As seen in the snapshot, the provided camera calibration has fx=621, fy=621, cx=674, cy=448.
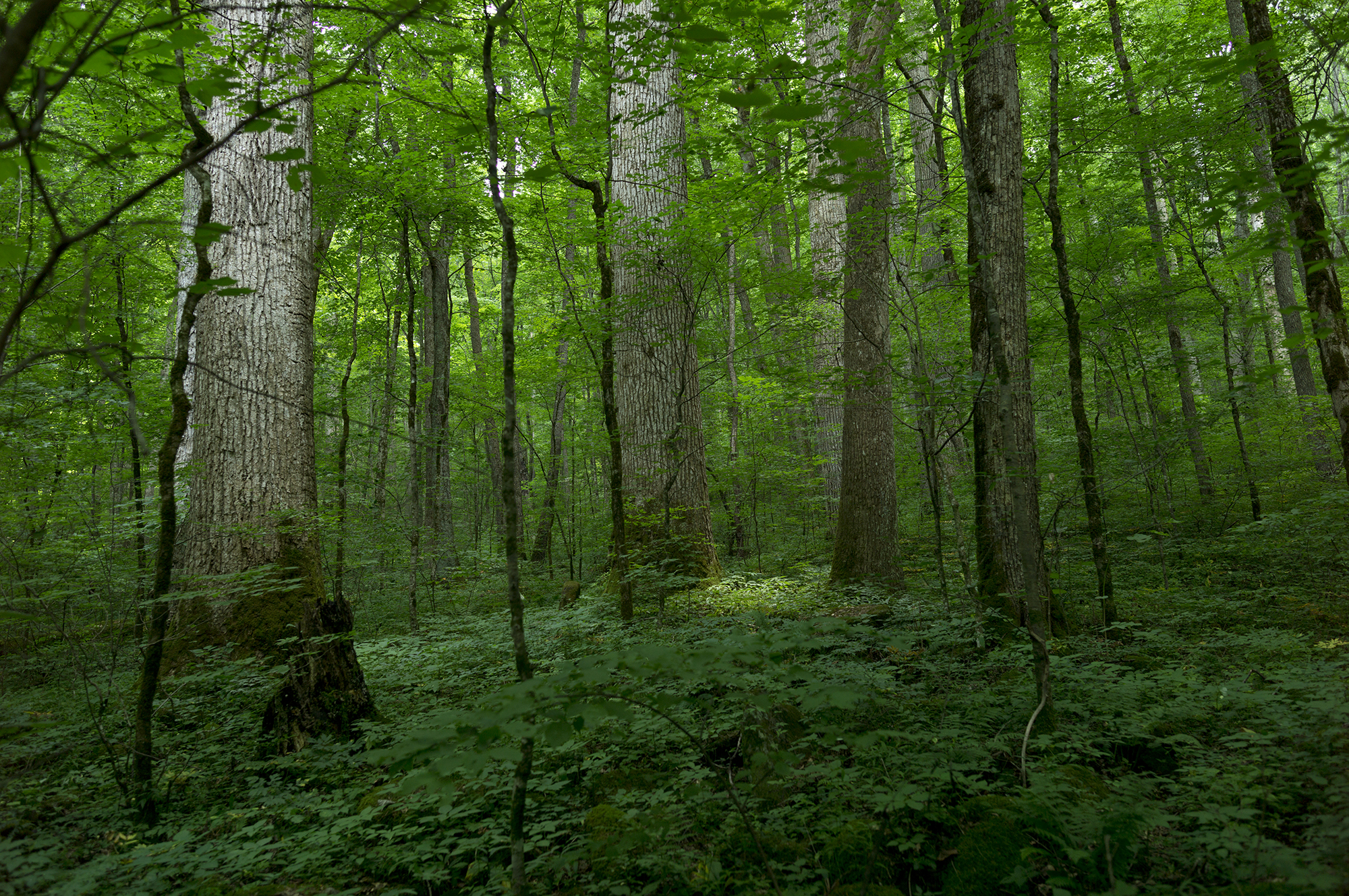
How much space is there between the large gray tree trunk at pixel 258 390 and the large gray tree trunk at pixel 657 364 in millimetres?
3072

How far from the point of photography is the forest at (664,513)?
225cm

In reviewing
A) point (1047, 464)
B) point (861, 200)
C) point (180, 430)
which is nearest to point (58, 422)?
point (180, 430)

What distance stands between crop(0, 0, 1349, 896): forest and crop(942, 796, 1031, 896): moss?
1cm

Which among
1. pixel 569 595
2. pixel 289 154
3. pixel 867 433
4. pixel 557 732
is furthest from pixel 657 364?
pixel 557 732

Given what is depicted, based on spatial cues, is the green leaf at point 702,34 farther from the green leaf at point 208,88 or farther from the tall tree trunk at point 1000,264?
the tall tree trunk at point 1000,264

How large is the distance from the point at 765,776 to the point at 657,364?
5.80m

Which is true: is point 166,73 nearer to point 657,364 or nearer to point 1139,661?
point 1139,661

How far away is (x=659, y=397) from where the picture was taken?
7.47 metres

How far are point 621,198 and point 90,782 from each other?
23.5 ft

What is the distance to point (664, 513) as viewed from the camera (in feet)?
22.5

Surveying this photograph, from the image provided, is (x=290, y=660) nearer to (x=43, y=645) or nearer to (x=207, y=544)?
(x=207, y=544)

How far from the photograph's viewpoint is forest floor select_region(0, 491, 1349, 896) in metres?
2.07

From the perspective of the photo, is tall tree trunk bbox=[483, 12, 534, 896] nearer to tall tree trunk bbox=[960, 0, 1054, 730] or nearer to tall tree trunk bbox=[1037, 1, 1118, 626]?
tall tree trunk bbox=[960, 0, 1054, 730]

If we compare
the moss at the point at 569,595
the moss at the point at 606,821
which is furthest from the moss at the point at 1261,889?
the moss at the point at 569,595
